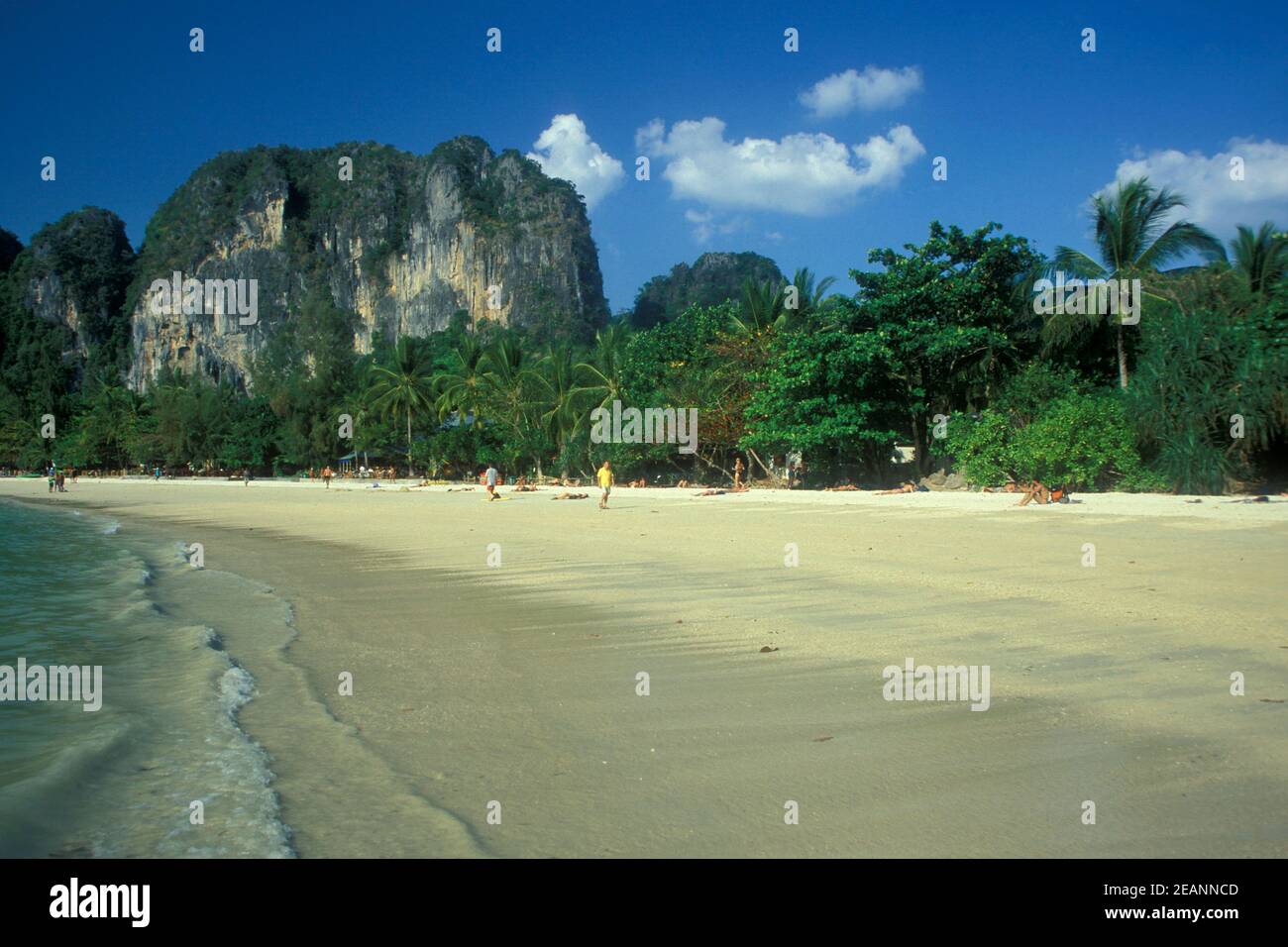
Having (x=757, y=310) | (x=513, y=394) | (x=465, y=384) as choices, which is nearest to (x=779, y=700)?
(x=757, y=310)

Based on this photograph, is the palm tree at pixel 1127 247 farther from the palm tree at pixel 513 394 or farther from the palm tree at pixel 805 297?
the palm tree at pixel 513 394

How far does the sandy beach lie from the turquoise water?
21cm

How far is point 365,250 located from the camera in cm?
11775

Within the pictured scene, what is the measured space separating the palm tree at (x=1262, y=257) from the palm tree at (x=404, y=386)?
126ft

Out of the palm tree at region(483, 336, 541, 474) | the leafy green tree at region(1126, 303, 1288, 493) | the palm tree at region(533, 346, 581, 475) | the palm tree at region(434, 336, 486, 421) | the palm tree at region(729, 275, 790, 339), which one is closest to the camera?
the leafy green tree at region(1126, 303, 1288, 493)

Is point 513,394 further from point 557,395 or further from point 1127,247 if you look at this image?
point 1127,247

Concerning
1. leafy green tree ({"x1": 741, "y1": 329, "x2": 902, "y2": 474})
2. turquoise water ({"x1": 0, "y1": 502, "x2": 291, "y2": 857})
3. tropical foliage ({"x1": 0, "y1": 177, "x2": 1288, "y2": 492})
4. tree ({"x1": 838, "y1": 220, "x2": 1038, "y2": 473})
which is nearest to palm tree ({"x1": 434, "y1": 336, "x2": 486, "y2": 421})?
tropical foliage ({"x1": 0, "y1": 177, "x2": 1288, "y2": 492})

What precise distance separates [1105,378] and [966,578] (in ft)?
59.1

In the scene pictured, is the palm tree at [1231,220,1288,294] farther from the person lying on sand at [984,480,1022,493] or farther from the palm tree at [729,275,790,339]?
the palm tree at [729,275,790,339]

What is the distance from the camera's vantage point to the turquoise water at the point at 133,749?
3777 mm

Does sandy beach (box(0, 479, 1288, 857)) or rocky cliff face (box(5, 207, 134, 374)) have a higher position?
rocky cliff face (box(5, 207, 134, 374))

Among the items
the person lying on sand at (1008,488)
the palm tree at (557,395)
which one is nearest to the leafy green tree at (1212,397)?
the person lying on sand at (1008,488)

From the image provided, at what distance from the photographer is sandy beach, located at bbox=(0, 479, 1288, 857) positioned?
3.58m
